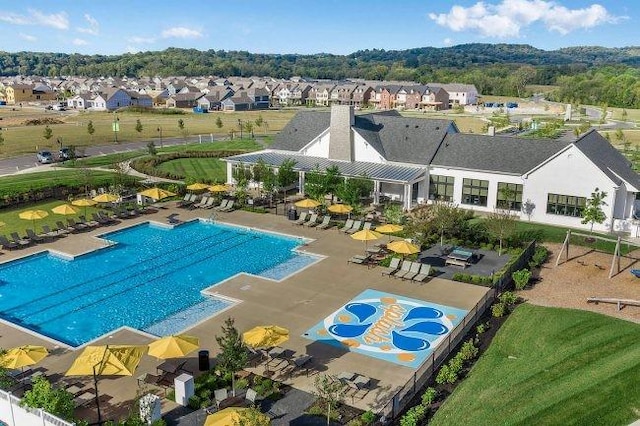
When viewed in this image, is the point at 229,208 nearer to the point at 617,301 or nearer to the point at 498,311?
the point at 498,311

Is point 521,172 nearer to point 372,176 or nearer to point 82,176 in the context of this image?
point 372,176

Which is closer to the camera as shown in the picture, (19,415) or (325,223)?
(19,415)

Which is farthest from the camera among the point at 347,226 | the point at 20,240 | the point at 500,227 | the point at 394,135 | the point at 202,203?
the point at 394,135

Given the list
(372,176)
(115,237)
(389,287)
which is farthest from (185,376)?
(372,176)

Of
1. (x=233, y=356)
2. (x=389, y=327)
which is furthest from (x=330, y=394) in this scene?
(x=389, y=327)

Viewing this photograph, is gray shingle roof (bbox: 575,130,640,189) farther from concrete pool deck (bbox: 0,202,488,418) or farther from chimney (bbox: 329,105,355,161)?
chimney (bbox: 329,105,355,161)

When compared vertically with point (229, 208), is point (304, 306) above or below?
below

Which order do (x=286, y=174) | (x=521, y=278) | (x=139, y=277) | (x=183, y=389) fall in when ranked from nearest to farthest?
(x=183, y=389) < (x=521, y=278) < (x=139, y=277) < (x=286, y=174)

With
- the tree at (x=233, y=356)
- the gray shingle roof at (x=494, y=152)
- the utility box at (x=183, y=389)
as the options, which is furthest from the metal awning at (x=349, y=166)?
the utility box at (x=183, y=389)

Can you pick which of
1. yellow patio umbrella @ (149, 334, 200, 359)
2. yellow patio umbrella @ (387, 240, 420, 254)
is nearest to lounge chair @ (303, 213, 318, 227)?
yellow patio umbrella @ (387, 240, 420, 254)
